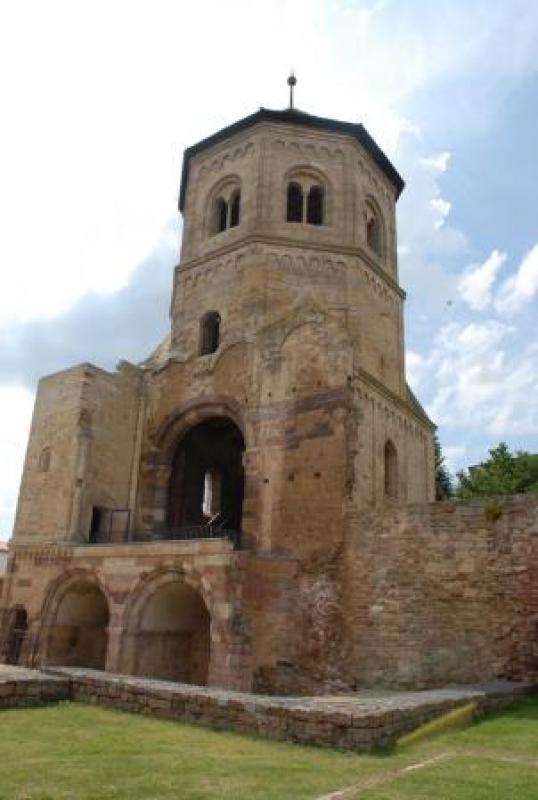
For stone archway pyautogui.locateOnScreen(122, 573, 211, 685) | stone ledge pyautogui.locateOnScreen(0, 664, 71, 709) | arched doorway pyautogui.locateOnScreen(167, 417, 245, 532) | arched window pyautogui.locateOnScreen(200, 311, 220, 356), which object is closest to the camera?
stone ledge pyautogui.locateOnScreen(0, 664, 71, 709)

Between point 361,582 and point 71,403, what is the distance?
34.4ft

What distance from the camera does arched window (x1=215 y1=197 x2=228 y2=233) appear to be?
872 inches

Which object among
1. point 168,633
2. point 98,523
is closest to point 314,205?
point 98,523

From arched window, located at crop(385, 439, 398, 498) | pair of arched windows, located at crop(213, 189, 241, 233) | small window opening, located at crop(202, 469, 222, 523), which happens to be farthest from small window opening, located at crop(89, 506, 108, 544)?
pair of arched windows, located at crop(213, 189, 241, 233)

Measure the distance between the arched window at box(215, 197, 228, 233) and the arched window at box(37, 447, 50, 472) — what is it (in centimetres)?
922

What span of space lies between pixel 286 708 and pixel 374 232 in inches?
716

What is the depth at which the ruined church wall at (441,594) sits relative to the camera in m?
12.1

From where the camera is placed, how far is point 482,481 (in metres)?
32.4

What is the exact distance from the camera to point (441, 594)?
13.0 metres

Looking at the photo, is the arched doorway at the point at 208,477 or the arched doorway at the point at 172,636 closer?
the arched doorway at the point at 172,636

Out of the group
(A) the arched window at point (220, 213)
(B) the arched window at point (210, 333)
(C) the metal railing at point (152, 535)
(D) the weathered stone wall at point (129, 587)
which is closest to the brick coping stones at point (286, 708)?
(D) the weathered stone wall at point (129, 587)

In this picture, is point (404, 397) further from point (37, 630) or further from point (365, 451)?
point (37, 630)

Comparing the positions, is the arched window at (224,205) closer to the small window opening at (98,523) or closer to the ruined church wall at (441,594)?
the small window opening at (98,523)

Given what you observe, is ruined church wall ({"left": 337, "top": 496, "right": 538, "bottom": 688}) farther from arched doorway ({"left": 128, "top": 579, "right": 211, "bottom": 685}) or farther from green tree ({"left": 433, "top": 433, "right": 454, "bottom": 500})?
green tree ({"left": 433, "top": 433, "right": 454, "bottom": 500})
